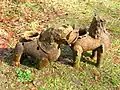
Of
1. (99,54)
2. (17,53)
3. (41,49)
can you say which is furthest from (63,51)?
(17,53)

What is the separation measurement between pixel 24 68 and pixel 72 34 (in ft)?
3.14

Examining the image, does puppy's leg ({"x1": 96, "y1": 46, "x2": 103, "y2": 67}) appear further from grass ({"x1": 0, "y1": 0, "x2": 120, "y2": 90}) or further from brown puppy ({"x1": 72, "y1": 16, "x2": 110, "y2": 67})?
grass ({"x1": 0, "y1": 0, "x2": 120, "y2": 90})

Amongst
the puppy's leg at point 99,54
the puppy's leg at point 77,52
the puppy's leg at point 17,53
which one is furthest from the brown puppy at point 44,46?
the puppy's leg at point 99,54

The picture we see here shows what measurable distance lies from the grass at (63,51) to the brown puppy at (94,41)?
28 cm

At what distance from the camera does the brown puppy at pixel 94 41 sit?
484 cm

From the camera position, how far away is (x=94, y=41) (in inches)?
195

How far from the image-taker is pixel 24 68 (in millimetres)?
5035

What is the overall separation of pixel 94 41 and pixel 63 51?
0.79 metres

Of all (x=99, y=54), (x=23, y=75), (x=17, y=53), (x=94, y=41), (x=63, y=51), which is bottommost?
(x=23, y=75)

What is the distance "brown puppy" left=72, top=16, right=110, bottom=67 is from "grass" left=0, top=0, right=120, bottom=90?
285 mm

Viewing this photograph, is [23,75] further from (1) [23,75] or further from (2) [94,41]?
(2) [94,41]

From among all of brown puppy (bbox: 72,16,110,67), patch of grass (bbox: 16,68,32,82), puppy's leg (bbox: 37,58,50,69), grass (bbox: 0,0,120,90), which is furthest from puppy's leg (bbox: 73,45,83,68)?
patch of grass (bbox: 16,68,32,82)

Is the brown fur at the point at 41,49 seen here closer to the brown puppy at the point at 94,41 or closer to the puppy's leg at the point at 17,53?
the puppy's leg at the point at 17,53

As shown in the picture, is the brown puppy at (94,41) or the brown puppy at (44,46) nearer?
the brown puppy at (44,46)
